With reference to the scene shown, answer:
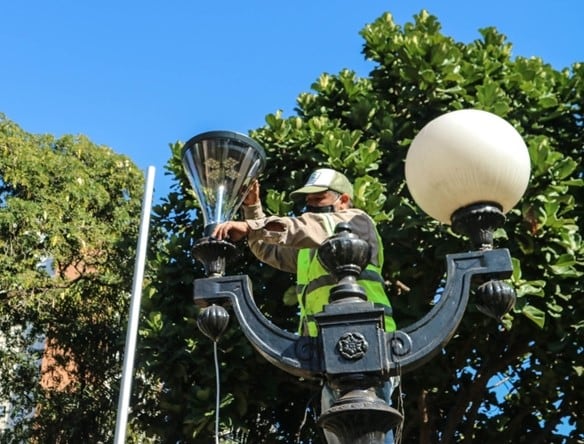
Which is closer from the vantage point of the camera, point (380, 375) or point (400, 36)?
point (380, 375)

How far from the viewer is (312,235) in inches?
121

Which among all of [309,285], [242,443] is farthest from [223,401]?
[309,285]

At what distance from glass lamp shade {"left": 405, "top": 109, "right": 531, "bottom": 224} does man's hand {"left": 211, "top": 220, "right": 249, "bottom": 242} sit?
73 centimetres

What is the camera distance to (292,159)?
776 cm

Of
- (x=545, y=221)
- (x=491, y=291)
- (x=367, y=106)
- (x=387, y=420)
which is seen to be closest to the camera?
(x=387, y=420)

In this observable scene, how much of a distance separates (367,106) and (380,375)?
550cm

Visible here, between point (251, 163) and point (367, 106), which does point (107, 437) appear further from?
point (251, 163)

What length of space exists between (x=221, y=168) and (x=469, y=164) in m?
0.95

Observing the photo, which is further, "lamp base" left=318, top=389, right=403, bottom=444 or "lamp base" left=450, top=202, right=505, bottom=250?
"lamp base" left=450, top=202, right=505, bottom=250

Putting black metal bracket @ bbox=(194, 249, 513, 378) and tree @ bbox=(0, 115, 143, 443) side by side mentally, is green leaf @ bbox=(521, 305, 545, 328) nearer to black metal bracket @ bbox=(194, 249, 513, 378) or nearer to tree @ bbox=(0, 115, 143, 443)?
black metal bracket @ bbox=(194, 249, 513, 378)

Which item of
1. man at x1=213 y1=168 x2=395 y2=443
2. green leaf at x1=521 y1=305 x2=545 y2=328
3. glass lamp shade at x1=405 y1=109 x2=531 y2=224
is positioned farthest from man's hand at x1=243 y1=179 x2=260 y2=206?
green leaf at x1=521 y1=305 x2=545 y2=328

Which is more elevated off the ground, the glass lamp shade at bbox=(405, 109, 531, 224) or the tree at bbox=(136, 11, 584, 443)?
the tree at bbox=(136, 11, 584, 443)

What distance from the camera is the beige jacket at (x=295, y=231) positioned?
300 cm

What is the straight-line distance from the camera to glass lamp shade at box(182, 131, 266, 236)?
3143 millimetres
